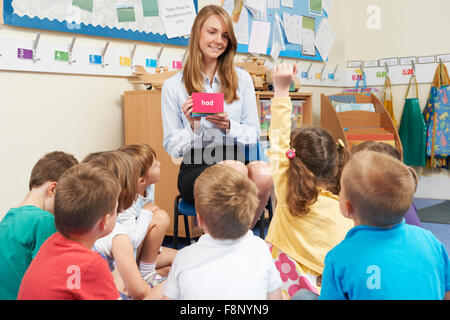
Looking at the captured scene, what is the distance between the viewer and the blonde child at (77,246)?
972 mm

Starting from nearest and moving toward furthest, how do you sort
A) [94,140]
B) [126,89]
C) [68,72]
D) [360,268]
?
[360,268] → [68,72] → [94,140] → [126,89]

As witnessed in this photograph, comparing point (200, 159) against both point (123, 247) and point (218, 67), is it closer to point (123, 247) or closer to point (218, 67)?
point (218, 67)

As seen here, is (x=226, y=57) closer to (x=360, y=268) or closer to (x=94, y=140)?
(x=94, y=140)

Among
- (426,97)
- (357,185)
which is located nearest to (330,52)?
(426,97)

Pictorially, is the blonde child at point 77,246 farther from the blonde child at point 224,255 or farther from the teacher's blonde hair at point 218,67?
the teacher's blonde hair at point 218,67

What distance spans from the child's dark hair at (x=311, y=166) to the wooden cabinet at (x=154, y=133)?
1077 mm

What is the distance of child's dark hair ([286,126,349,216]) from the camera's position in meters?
1.39

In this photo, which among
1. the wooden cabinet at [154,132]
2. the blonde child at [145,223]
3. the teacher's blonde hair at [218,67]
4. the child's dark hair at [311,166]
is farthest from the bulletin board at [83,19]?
the child's dark hair at [311,166]

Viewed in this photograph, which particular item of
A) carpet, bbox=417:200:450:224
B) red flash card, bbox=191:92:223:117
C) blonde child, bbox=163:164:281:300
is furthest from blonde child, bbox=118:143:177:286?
carpet, bbox=417:200:450:224

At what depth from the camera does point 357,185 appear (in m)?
0.97

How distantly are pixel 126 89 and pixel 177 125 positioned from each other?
647mm

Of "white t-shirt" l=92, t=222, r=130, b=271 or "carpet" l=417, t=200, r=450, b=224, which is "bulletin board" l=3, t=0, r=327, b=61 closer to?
"white t-shirt" l=92, t=222, r=130, b=271

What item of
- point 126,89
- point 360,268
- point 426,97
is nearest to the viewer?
point 360,268
